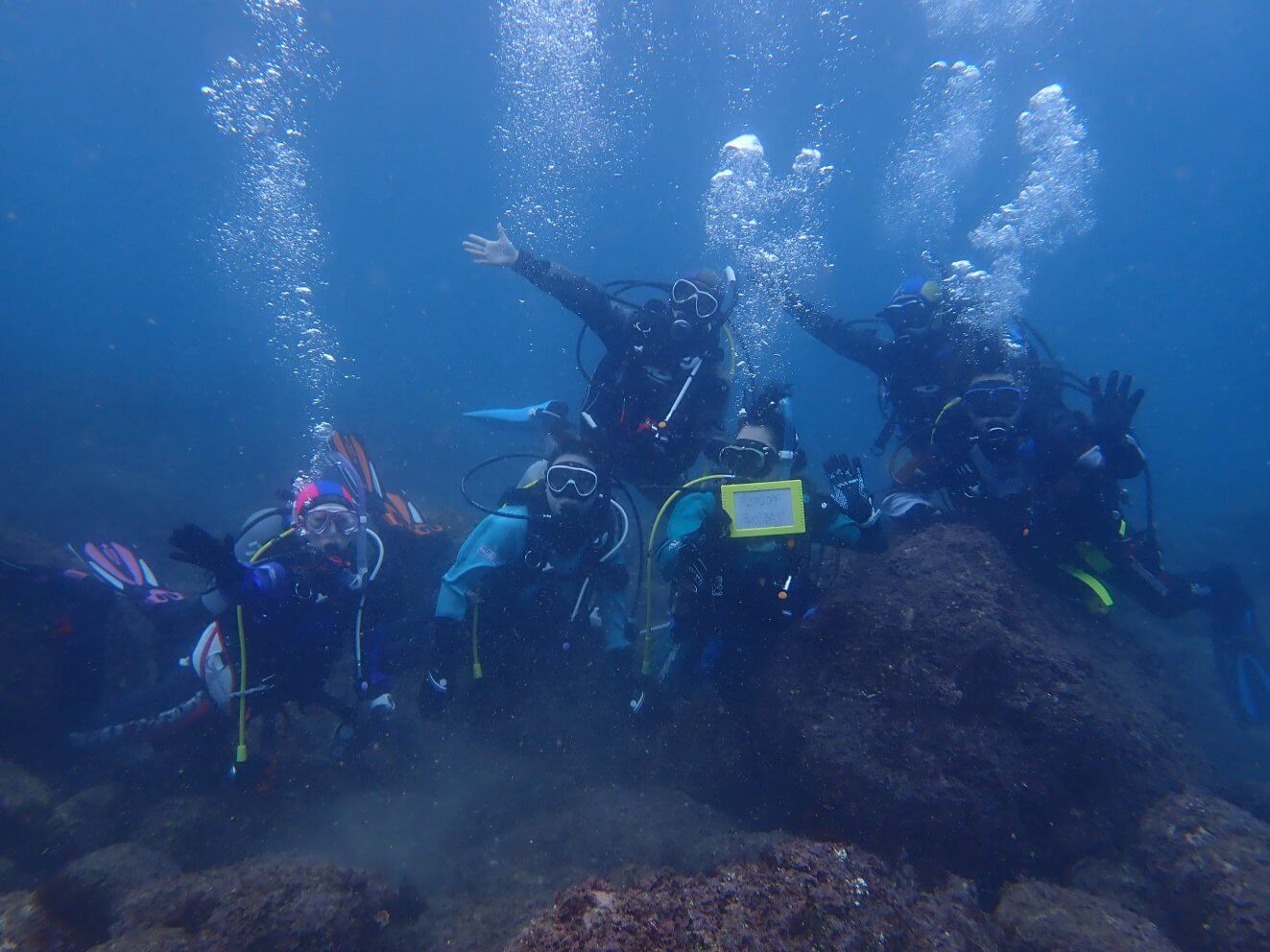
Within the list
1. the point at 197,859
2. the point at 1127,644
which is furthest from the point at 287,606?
the point at 1127,644

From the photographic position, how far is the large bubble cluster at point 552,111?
3638cm

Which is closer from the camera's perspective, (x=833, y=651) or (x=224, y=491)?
(x=833, y=651)

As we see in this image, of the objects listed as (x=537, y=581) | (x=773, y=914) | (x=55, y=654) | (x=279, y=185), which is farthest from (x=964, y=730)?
(x=279, y=185)

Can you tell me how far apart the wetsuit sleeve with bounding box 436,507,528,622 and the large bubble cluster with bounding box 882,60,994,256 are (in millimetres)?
36900

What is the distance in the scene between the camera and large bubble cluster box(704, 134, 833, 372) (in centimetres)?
2950

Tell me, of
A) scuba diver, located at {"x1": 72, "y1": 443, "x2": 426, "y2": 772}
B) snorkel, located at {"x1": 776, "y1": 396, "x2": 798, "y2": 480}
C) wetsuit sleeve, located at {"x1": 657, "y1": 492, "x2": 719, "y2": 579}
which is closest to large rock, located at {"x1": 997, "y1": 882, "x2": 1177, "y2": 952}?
wetsuit sleeve, located at {"x1": 657, "y1": 492, "x2": 719, "y2": 579}

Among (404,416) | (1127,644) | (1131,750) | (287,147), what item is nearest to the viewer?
(1131,750)

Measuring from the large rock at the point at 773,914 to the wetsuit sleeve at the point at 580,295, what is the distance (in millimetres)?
6020

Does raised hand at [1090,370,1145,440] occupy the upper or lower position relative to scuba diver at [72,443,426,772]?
Answer: upper

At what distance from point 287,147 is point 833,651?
8175cm

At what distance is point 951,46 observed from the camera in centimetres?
3406

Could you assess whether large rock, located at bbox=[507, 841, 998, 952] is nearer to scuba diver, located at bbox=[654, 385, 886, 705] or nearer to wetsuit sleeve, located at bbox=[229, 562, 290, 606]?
scuba diver, located at bbox=[654, 385, 886, 705]

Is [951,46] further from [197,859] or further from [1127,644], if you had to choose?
[197,859]

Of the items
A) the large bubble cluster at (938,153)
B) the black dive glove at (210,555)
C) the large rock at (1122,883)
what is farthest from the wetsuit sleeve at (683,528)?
the large bubble cluster at (938,153)
